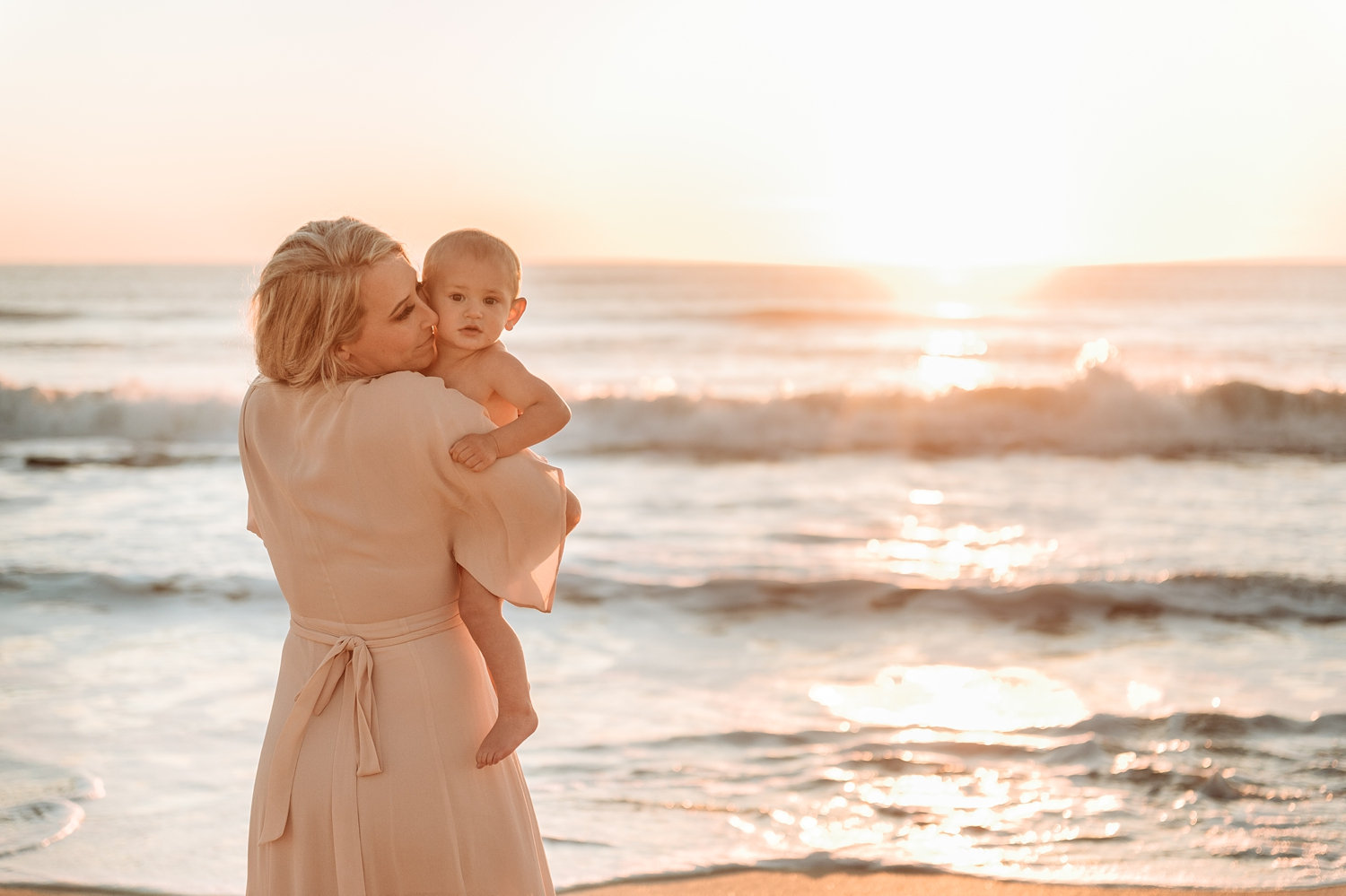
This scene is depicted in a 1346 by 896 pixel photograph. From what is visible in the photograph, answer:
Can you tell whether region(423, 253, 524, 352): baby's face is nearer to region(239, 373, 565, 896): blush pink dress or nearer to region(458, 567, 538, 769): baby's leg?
region(239, 373, 565, 896): blush pink dress

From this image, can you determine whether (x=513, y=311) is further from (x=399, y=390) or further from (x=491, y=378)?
A: (x=399, y=390)

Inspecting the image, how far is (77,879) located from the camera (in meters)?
3.29

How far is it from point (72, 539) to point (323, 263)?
275 inches

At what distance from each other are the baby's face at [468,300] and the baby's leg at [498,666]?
0.40m

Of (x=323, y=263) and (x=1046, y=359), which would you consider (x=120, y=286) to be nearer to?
(x=1046, y=359)

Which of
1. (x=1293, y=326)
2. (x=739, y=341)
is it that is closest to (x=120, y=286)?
(x=739, y=341)

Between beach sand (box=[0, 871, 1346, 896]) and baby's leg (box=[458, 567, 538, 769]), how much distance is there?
1500mm

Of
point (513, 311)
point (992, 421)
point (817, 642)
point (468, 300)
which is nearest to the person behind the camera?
point (468, 300)

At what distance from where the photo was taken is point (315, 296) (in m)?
1.72

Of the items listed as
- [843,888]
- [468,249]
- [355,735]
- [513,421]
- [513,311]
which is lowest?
[843,888]

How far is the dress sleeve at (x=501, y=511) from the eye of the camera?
1727 millimetres

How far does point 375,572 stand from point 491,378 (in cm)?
39

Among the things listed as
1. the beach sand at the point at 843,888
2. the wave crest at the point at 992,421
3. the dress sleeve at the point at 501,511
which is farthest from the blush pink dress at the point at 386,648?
the wave crest at the point at 992,421

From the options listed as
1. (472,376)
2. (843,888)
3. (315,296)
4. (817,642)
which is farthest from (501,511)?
(817,642)
